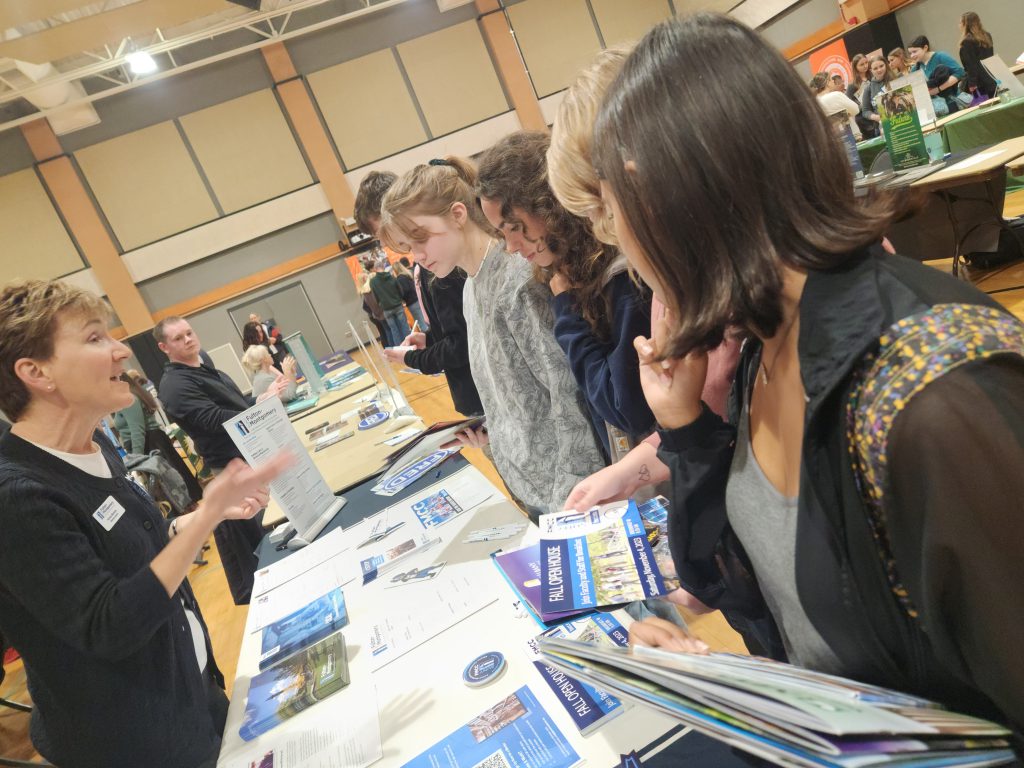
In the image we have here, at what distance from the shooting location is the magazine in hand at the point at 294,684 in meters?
1.30

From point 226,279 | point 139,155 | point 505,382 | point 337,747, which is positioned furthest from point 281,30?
point 337,747

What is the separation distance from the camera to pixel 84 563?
1263 millimetres

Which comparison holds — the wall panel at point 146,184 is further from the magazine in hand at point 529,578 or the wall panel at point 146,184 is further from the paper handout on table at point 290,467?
the magazine in hand at point 529,578

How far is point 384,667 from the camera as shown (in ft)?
4.39

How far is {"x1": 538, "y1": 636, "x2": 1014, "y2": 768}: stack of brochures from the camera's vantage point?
1.55ft

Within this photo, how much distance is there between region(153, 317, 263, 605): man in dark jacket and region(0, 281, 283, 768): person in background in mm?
1741

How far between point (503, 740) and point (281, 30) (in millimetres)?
13289

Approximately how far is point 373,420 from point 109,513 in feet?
7.36

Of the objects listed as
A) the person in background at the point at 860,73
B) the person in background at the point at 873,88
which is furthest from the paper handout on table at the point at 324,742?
the person in background at the point at 860,73

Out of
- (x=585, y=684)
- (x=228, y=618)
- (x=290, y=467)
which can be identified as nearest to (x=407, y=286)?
(x=228, y=618)

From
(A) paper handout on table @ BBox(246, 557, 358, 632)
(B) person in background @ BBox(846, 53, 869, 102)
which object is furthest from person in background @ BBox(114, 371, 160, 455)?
(B) person in background @ BBox(846, 53, 869, 102)

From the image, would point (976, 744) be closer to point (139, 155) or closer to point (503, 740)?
point (503, 740)

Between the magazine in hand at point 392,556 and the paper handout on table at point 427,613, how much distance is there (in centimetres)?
19

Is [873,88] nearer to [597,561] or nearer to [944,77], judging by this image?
[944,77]
